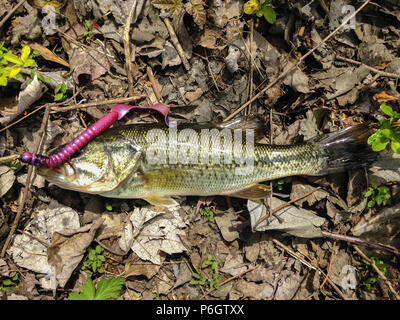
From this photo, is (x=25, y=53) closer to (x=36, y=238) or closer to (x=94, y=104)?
(x=94, y=104)

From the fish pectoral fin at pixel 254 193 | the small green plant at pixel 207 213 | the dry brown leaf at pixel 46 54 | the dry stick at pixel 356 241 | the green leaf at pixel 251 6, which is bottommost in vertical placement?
the dry stick at pixel 356 241

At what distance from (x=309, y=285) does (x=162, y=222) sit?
243cm

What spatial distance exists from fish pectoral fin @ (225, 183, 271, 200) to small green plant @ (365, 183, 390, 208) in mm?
1533

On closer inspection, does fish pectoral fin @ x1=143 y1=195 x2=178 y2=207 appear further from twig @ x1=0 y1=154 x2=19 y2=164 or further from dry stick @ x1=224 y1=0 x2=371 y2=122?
twig @ x1=0 y1=154 x2=19 y2=164

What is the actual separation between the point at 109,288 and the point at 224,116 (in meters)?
3.00

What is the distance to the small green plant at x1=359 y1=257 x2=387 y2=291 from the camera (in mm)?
4641

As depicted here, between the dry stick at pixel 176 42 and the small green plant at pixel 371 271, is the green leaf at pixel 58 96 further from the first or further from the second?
the small green plant at pixel 371 271

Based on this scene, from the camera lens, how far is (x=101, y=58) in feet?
15.6

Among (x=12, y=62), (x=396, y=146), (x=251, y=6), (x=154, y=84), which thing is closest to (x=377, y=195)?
(x=396, y=146)

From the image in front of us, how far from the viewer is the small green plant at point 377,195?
181 inches

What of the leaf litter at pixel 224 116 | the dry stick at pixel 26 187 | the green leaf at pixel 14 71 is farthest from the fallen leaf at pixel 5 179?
the green leaf at pixel 14 71

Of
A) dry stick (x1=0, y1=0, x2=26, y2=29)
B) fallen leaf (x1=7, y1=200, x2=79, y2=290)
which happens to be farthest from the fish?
dry stick (x1=0, y1=0, x2=26, y2=29)

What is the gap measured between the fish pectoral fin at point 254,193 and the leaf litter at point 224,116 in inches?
4.5
